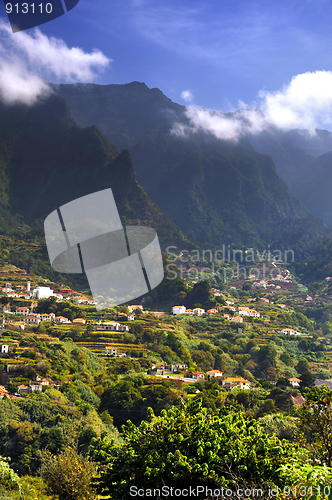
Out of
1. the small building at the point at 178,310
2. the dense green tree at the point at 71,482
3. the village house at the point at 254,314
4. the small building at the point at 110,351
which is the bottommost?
the dense green tree at the point at 71,482

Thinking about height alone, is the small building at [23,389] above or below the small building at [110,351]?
below

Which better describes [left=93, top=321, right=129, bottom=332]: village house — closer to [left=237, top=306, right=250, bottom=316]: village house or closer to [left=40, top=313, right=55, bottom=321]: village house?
[left=40, top=313, right=55, bottom=321]: village house

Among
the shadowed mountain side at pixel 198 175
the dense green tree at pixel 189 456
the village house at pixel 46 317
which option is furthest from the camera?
the shadowed mountain side at pixel 198 175

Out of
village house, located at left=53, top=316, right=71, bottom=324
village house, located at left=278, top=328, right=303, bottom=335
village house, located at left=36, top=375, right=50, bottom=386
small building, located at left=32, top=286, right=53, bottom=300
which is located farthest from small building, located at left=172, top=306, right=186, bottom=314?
village house, located at left=36, top=375, right=50, bottom=386

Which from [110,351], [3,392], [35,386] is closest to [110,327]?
[110,351]

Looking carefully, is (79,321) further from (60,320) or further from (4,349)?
(4,349)

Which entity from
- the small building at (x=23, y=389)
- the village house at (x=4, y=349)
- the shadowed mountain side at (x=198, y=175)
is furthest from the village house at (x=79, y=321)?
the shadowed mountain side at (x=198, y=175)

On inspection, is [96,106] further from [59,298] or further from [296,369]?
[296,369]

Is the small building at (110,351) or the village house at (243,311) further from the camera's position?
the village house at (243,311)

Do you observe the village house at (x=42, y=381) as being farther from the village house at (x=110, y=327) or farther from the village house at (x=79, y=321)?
the village house at (x=79, y=321)

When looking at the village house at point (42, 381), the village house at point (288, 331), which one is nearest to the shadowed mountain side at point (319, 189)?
the village house at point (288, 331)

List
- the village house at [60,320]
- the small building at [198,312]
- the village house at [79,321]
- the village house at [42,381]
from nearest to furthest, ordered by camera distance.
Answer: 1. the village house at [42,381]
2. the village house at [60,320]
3. the village house at [79,321]
4. the small building at [198,312]
